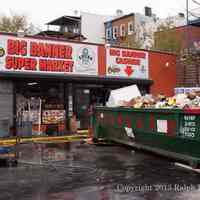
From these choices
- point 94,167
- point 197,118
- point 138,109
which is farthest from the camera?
point 138,109

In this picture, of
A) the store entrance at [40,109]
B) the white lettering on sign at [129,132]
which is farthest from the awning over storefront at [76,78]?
the white lettering on sign at [129,132]

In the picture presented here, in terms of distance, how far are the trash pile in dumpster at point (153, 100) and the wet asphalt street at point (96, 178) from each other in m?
1.49

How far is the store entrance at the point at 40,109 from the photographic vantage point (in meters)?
17.4

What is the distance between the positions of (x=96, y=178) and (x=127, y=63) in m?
13.0

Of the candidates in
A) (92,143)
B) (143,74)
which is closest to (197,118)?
(92,143)

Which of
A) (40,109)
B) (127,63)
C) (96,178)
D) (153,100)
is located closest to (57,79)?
(40,109)

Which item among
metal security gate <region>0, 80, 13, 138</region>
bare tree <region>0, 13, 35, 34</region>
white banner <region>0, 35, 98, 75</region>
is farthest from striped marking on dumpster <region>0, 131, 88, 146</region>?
bare tree <region>0, 13, 35, 34</region>

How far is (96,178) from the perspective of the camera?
8359 mm

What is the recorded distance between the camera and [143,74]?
70.4 ft

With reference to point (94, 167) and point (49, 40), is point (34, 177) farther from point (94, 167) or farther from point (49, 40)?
point (49, 40)

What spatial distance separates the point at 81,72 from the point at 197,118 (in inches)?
419

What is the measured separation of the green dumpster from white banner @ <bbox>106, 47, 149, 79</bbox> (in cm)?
634

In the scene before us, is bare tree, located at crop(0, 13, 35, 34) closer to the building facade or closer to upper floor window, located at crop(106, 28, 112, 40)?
upper floor window, located at crop(106, 28, 112, 40)

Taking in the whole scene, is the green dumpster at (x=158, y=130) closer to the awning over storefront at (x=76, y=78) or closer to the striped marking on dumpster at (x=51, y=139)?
the striped marking on dumpster at (x=51, y=139)
